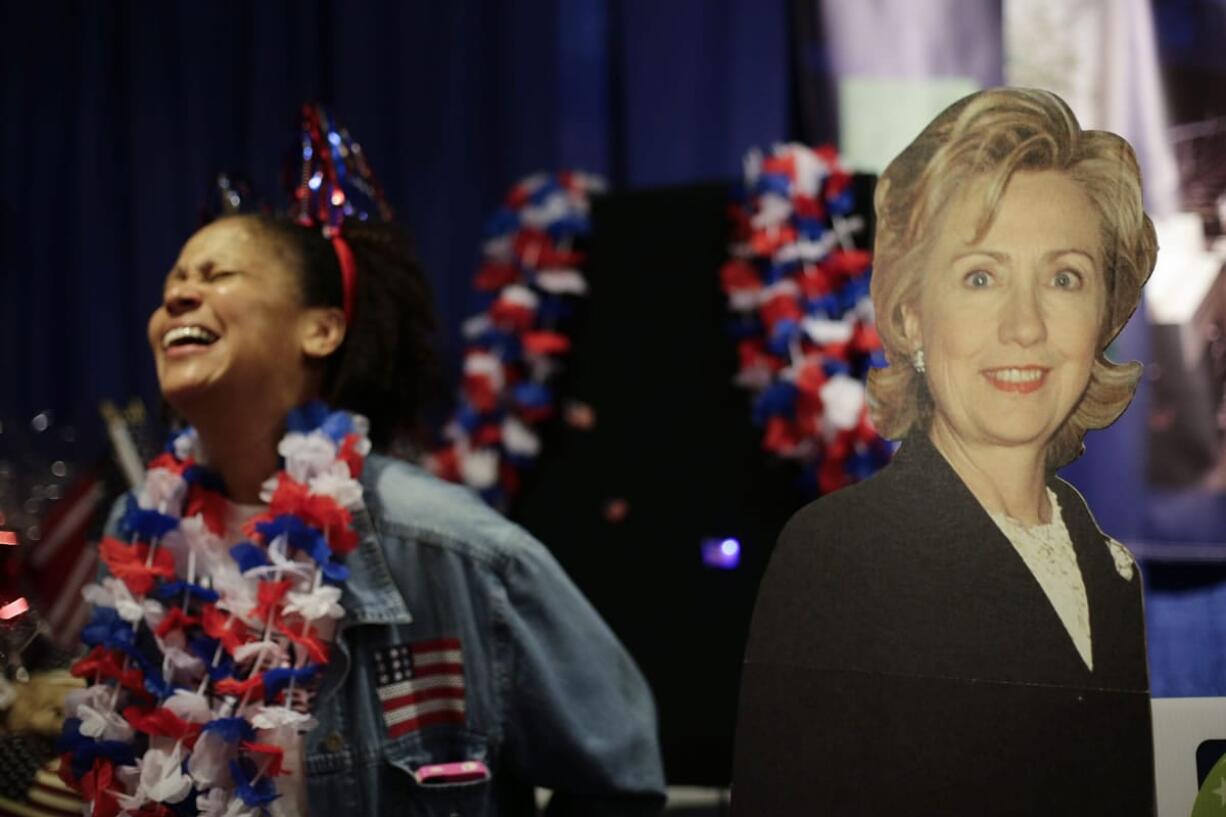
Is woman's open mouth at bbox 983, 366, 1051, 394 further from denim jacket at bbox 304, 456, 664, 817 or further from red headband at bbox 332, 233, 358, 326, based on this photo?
red headband at bbox 332, 233, 358, 326

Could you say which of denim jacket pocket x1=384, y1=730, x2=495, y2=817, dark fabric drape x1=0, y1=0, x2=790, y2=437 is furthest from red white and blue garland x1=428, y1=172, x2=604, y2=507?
denim jacket pocket x1=384, y1=730, x2=495, y2=817

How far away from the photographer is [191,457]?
192cm

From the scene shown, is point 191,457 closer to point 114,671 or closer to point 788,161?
point 114,671

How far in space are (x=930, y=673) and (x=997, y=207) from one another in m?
0.47

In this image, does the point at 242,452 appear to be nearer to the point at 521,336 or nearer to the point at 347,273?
the point at 347,273

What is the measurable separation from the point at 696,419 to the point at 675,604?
1.29 feet

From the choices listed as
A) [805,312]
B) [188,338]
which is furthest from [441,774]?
[805,312]

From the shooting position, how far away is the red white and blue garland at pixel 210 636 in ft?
5.28

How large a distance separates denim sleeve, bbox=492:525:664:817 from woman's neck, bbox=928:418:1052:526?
0.70 m

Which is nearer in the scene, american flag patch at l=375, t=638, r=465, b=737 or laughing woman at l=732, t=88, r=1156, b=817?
laughing woman at l=732, t=88, r=1156, b=817

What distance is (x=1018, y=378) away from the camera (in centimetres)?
120

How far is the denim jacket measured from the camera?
1.67 metres

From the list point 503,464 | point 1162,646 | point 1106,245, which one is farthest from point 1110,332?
point 503,464

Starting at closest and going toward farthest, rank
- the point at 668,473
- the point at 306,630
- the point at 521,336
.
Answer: the point at 306,630 → the point at 668,473 → the point at 521,336
